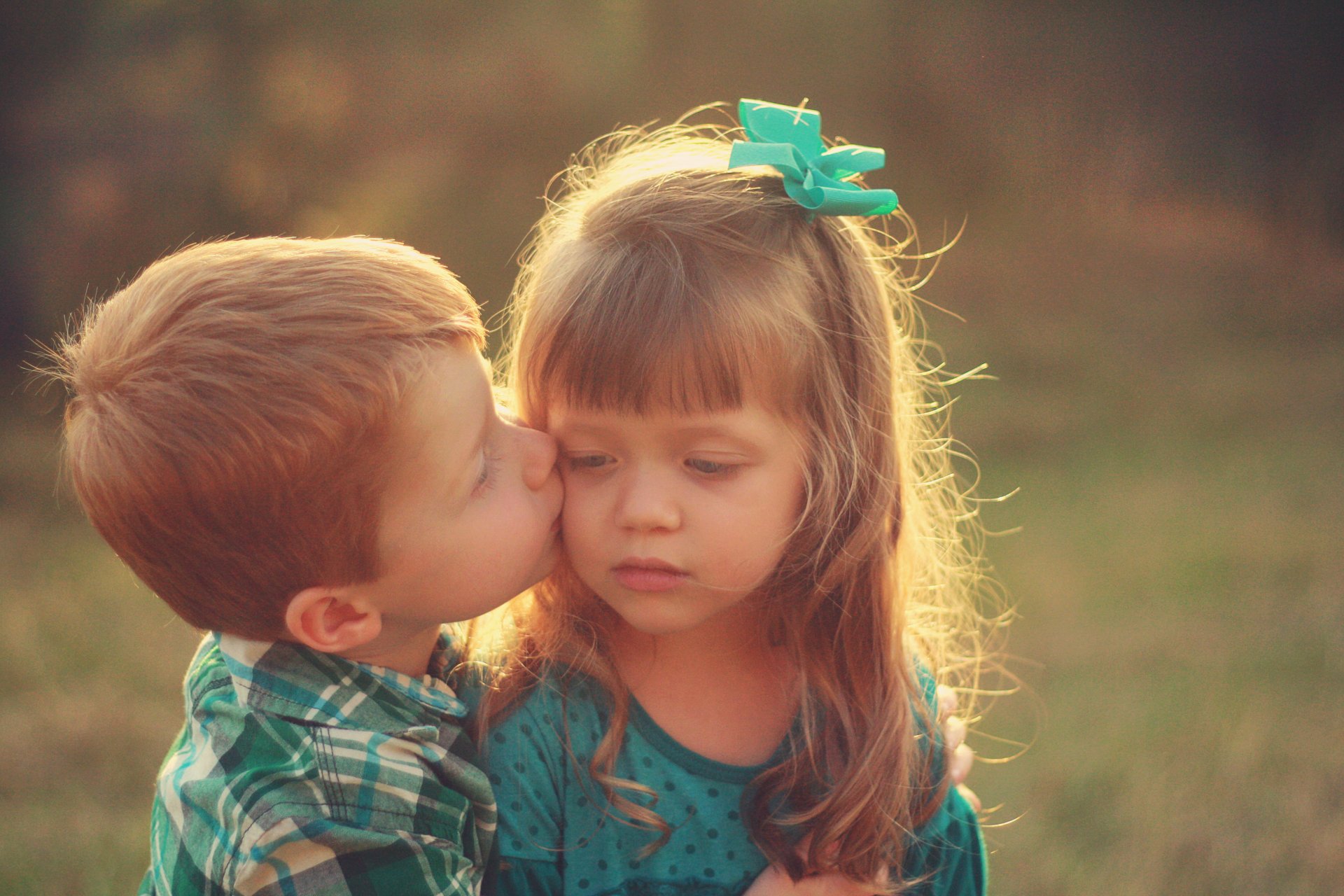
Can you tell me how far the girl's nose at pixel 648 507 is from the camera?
5.40 feet

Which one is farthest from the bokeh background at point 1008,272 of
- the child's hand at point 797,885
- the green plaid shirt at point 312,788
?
the green plaid shirt at point 312,788

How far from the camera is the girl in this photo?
169 cm

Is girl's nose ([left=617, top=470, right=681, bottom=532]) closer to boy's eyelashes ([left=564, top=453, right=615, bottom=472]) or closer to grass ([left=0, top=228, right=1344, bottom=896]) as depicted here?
boy's eyelashes ([left=564, top=453, right=615, bottom=472])

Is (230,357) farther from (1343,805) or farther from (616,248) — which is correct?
(1343,805)

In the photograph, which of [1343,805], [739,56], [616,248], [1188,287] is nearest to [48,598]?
[616,248]

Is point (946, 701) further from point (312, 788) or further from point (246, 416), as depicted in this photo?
point (246, 416)

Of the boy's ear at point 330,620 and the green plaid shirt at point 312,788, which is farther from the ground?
the boy's ear at point 330,620

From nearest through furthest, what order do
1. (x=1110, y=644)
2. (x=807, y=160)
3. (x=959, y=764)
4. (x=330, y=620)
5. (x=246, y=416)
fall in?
(x=246, y=416) < (x=330, y=620) < (x=807, y=160) < (x=959, y=764) < (x=1110, y=644)

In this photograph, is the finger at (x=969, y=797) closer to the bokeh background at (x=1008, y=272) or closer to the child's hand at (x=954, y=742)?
the child's hand at (x=954, y=742)

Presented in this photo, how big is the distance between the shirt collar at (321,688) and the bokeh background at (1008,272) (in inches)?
54.8

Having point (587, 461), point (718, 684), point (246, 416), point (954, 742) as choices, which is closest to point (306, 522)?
point (246, 416)

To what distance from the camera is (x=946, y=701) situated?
2057mm

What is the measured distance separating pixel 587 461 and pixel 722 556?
25cm

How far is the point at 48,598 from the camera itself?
3.98 meters
